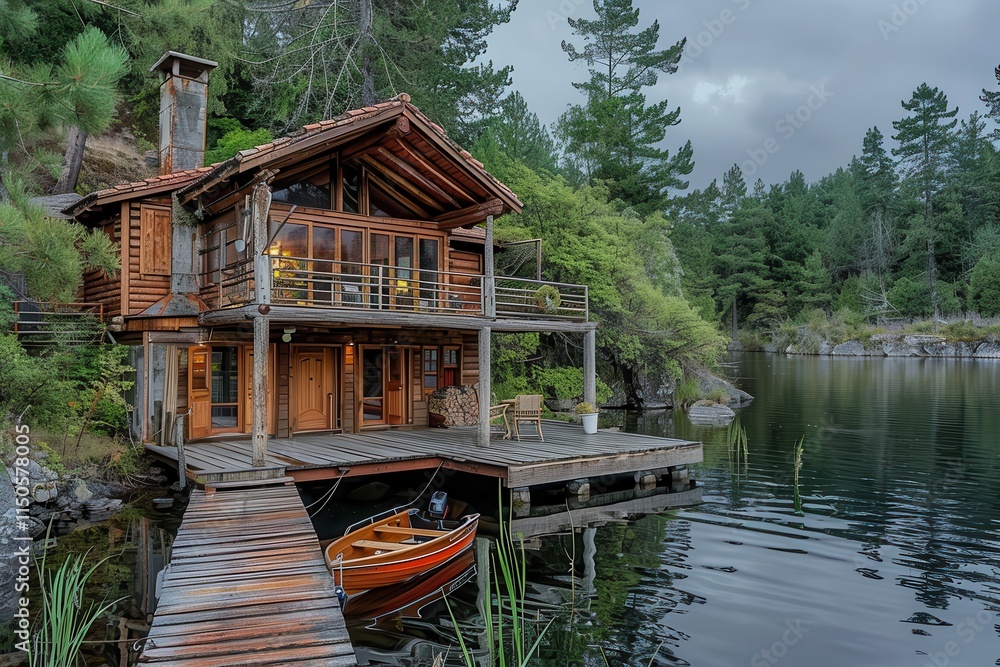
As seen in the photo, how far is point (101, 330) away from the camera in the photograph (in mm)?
15242

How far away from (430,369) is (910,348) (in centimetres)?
5476

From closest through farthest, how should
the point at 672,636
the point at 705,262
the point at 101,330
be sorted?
1. the point at 672,636
2. the point at 101,330
3. the point at 705,262

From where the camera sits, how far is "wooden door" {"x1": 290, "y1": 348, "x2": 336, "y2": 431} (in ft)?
50.9

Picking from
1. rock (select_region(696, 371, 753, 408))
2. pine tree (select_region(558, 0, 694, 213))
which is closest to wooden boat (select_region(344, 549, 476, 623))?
rock (select_region(696, 371, 753, 408))

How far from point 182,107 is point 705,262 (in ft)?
178

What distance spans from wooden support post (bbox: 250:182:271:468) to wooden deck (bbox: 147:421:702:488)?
0.51 meters

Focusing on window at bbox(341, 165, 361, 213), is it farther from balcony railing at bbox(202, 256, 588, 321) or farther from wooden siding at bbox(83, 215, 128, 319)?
wooden siding at bbox(83, 215, 128, 319)

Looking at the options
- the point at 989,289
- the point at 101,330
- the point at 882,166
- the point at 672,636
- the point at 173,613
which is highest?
the point at 882,166

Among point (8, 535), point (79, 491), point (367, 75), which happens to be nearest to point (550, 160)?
point (367, 75)

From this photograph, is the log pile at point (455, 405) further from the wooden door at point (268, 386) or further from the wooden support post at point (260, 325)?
the wooden support post at point (260, 325)

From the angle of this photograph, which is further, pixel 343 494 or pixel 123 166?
pixel 123 166

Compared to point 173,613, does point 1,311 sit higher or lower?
higher

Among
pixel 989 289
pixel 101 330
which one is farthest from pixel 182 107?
pixel 989 289

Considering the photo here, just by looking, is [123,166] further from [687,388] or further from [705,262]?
[705,262]
